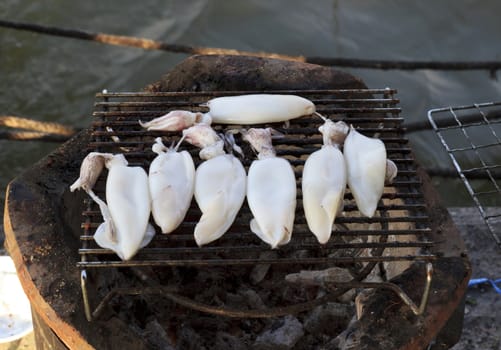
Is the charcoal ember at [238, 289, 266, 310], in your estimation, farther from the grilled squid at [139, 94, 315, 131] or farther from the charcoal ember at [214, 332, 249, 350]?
the grilled squid at [139, 94, 315, 131]

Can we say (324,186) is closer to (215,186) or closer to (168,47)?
(215,186)

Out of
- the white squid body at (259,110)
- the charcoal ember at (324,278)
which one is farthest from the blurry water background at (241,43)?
the white squid body at (259,110)

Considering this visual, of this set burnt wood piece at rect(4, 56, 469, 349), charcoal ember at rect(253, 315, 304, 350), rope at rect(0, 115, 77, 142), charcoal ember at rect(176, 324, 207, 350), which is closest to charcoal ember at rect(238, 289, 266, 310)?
charcoal ember at rect(253, 315, 304, 350)

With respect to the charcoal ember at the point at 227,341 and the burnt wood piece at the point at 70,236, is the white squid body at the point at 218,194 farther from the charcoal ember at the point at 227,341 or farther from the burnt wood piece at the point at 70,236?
the charcoal ember at the point at 227,341

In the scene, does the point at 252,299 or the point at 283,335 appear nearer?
the point at 283,335

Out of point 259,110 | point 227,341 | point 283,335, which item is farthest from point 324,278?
point 259,110
